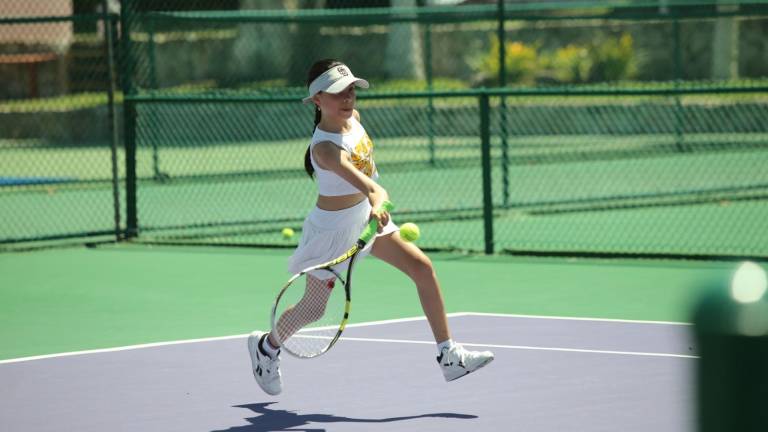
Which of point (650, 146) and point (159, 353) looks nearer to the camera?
point (159, 353)

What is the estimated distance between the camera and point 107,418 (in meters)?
6.20

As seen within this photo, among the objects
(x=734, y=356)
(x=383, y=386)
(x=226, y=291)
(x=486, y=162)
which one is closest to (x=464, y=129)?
(x=486, y=162)

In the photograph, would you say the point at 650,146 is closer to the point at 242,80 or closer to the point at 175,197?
the point at 175,197

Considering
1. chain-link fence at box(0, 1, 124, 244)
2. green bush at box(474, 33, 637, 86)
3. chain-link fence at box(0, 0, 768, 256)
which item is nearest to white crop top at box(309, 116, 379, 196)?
chain-link fence at box(0, 0, 768, 256)

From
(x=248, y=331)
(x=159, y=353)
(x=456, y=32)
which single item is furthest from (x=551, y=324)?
(x=456, y=32)

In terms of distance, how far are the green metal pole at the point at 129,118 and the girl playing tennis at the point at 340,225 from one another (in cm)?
656

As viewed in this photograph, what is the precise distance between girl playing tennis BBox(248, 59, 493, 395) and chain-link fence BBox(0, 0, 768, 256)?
4499mm

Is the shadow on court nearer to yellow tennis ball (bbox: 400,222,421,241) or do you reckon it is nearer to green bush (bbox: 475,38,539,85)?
yellow tennis ball (bbox: 400,222,421,241)

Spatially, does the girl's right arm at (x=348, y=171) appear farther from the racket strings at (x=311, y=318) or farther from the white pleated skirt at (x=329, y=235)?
the racket strings at (x=311, y=318)

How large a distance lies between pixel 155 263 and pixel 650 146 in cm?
1203

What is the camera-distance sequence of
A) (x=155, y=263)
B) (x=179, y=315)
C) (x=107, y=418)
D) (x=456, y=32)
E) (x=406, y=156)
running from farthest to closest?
(x=456, y=32) < (x=406, y=156) < (x=155, y=263) < (x=179, y=315) < (x=107, y=418)

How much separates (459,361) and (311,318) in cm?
71

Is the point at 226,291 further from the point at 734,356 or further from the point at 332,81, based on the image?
the point at 734,356

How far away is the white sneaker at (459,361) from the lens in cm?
652
